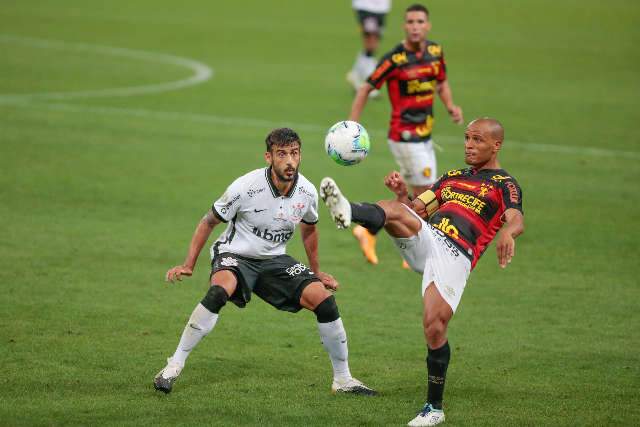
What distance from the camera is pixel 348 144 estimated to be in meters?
9.42

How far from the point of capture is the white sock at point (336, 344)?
9375 millimetres

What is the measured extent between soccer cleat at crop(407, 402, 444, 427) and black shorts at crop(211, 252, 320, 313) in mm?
1494

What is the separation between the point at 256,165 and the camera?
1953 centimetres

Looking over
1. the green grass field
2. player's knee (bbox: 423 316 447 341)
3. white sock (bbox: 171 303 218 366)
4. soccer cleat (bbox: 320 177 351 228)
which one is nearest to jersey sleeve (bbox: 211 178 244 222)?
white sock (bbox: 171 303 218 366)

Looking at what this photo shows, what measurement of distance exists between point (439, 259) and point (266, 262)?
1.60 metres

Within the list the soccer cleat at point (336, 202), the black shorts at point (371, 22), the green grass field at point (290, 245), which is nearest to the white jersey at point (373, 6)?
the black shorts at point (371, 22)

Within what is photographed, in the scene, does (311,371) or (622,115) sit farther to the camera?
(622,115)

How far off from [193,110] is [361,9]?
260 inches

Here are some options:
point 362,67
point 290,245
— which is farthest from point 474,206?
point 362,67

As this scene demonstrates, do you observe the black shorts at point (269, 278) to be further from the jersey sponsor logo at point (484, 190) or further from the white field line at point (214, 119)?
the white field line at point (214, 119)

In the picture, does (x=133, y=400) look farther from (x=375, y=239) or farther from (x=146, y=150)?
(x=146, y=150)

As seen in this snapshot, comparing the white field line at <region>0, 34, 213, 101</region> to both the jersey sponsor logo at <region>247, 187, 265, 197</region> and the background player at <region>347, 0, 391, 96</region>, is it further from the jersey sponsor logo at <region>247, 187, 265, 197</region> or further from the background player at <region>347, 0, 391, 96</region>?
the jersey sponsor logo at <region>247, 187, 265, 197</region>

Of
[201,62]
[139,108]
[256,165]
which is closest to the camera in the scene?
[256,165]

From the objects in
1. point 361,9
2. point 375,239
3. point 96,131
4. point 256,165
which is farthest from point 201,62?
point 375,239
